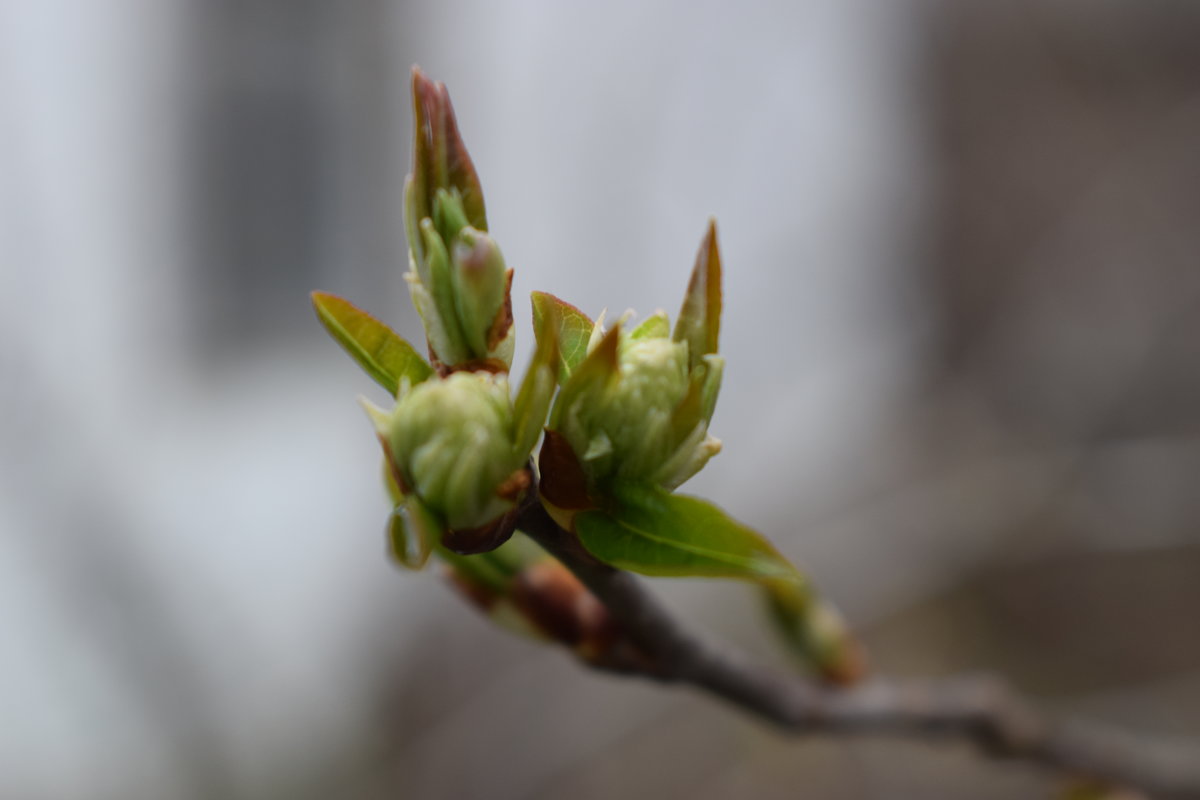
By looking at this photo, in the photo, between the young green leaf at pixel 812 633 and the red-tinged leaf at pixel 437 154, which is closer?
the red-tinged leaf at pixel 437 154

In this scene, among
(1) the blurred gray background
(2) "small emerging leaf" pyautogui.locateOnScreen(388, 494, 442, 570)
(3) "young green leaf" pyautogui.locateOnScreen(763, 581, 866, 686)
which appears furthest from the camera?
(1) the blurred gray background

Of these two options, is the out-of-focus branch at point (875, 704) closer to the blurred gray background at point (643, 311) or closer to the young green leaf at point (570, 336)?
the young green leaf at point (570, 336)

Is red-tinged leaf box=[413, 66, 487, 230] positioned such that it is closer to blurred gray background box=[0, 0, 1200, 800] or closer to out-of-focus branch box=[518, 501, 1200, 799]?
out-of-focus branch box=[518, 501, 1200, 799]

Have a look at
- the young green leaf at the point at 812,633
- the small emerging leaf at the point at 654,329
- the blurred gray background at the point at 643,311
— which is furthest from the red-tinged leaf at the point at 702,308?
the blurred gray background at the point at 643,311

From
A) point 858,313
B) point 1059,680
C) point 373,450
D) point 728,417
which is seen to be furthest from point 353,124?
point 1059,680

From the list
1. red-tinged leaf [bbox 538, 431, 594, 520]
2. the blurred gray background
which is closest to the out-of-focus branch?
red-tinged leaf [bbox 538, 431, 594, 520]

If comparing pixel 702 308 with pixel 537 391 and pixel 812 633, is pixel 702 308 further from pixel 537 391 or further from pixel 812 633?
pixel 812 633
